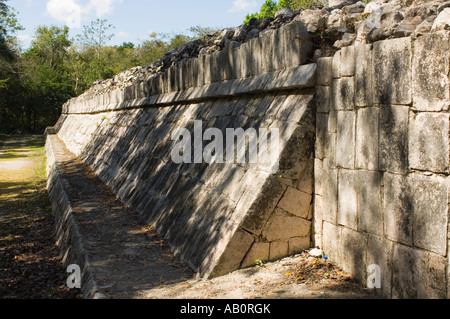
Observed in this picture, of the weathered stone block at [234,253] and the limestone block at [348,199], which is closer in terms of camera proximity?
the limestone block at [348,199]

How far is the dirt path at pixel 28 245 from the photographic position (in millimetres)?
5449

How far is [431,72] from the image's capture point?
10.4 ft

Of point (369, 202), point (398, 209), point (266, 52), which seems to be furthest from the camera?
point (266, 52)

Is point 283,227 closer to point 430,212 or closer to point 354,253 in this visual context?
point 354,253

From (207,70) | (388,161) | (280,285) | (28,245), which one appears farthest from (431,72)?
(28,245)

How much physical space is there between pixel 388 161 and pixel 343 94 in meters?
0.89

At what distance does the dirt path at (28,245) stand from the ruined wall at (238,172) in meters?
1.46

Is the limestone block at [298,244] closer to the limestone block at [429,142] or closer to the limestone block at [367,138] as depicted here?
the limestone block at [367,138]

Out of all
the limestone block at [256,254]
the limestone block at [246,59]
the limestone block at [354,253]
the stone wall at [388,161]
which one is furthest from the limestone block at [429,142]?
the limestone block at [246,59]

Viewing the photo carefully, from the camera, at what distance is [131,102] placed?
13.1 m
